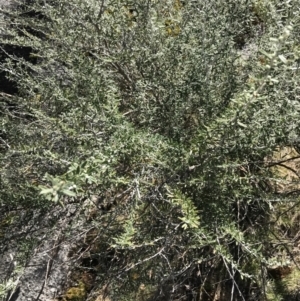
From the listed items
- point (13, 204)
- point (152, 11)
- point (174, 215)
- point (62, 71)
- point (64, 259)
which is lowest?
point (64, 259)

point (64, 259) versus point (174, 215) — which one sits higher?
point (174, 215)

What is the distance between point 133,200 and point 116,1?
0.85m

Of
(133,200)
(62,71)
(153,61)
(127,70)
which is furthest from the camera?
(62,71)

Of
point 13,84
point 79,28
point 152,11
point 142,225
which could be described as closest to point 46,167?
point 142,225

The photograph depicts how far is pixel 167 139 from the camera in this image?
6.41 feet

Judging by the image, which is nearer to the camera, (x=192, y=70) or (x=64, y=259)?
(x=192, y=70)

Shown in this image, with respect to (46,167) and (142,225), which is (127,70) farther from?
(142,225)

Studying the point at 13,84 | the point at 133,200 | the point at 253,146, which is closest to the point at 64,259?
the point at 133,200

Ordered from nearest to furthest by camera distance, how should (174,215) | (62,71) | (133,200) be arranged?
(133,200)
(174,215)
(62,71)

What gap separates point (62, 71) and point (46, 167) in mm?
626

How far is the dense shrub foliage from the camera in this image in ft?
5.69

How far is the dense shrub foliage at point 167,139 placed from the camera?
1734 millimetres

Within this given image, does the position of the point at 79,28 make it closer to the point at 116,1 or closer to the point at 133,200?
the point at 116,1

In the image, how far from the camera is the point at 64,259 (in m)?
2.80
